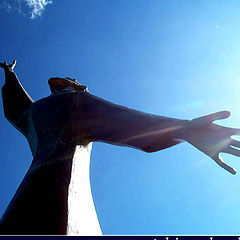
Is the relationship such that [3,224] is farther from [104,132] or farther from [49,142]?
[104,132]

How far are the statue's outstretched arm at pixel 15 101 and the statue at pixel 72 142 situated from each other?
0.03 metres

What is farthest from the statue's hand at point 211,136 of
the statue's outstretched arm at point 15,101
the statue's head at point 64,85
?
the statue's outstretched arm at point 15,101

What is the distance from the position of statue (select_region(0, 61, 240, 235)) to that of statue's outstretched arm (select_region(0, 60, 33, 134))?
3 centimetres

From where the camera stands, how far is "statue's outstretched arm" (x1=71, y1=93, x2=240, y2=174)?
363cm

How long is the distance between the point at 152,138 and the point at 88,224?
1332mm

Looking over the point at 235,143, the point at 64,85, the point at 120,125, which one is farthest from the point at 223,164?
the point at 64,85

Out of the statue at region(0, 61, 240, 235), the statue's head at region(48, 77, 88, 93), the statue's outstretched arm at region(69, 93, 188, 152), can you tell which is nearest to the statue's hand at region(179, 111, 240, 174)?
the statue at region(0, 61, 240, 235)

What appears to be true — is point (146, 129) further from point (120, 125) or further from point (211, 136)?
point (211, 136)

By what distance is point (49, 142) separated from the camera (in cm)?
406

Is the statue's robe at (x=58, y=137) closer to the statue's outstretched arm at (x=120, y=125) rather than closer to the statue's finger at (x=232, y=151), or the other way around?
the statue's outstretched arm at (x=120, y=125)

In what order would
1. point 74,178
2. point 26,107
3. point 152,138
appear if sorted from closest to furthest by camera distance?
point 74,178 < point 152,138 < point 26,107

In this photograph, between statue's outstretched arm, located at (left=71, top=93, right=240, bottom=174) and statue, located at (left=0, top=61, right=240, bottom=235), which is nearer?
statue, located at (left=0, top=61, right=240, bottom=235)

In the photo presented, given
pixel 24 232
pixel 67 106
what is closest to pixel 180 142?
pixel 67 106

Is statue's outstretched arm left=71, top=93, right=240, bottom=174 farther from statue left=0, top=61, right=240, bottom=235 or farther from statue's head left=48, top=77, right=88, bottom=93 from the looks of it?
statue's head left=48, top=77, right=88, bottom=93
